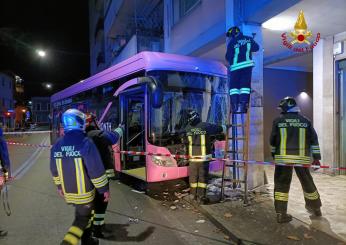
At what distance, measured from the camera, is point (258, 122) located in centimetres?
799

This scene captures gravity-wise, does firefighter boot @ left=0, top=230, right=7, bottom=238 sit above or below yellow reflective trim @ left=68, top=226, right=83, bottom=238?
below

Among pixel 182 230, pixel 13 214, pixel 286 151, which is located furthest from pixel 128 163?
pixel 286 151

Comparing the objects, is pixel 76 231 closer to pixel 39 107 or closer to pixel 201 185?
pixel 201 185

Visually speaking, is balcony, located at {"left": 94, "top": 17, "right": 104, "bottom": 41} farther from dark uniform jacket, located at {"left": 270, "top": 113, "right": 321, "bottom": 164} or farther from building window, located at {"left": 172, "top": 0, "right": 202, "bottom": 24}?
dark uniform jacket, located at {"left": 270, "top": 113, "right": 321, "bottom": 164}

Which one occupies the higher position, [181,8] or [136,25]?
[136,25]

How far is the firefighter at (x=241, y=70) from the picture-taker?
7039 mm

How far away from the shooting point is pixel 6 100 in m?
56.4

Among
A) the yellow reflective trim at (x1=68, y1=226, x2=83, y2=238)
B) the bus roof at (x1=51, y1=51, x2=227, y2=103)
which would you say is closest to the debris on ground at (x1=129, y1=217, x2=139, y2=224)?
the yellow reflective trim at (x1=68, y1=226, x2=83, y2=238)

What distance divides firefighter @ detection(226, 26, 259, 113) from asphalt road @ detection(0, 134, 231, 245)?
2366 millimetres

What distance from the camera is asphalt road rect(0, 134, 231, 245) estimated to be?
5246 mm

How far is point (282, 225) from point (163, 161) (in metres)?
3.07

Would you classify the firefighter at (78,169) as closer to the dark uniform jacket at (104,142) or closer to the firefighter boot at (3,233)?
the dark uniform jacket at (104,142)

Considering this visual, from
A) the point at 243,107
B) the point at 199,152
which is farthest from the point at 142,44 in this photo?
the point at 199,152

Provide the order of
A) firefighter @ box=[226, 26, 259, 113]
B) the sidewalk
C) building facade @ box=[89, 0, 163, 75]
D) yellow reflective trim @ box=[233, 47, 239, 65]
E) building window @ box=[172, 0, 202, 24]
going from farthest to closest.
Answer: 1. building facade @ box=[89, 0, 163, 75]
2. building window @ box=[172, 0, 202, 24]
3. yellow reflective trim @ box=[233, 47, 239, 65]
4. firefighter @ box=[226, 26, 259, 113]
5. the sidewalk
